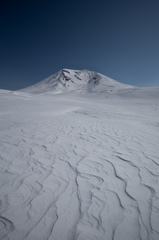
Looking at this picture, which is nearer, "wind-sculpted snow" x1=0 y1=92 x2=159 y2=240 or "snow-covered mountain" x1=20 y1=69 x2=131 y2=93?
"wind-sculpted snow" x1=0 y1=92 x2=159 y2=240

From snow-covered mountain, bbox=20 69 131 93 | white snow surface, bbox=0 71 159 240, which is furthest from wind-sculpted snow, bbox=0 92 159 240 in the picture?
snow-covered mountain, bbox=20 69 131 93

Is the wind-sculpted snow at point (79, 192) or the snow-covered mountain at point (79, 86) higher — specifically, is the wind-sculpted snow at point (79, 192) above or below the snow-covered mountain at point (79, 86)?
below

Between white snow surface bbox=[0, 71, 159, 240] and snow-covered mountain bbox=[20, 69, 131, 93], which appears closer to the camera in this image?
white snow surface bbox=[0, 71, 159, 240]

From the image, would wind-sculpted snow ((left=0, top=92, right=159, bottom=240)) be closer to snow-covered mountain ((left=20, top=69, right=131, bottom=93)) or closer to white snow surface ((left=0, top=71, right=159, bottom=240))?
white snow surface ((left=0, top=71, right=159, bottom=240))

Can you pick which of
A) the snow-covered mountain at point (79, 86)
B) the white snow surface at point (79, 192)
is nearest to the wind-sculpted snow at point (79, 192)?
the white snow surface at point (79, 192)

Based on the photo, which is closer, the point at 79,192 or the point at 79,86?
the point at 79,192

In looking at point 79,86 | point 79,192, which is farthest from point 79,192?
point 79,86

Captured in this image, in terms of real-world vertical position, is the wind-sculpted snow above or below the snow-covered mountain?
below

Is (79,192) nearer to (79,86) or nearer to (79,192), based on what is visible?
(79,192)

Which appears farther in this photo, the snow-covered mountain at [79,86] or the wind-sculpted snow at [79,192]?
the snow-covered mountain at [79,86]

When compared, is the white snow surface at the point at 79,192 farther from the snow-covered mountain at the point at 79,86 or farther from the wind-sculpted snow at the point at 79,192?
the snow-covered mountain at the point at 79,86

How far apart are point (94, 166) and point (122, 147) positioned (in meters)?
1.58

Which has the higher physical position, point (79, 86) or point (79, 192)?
point (79, 86)

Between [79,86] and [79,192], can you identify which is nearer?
[79,192]
